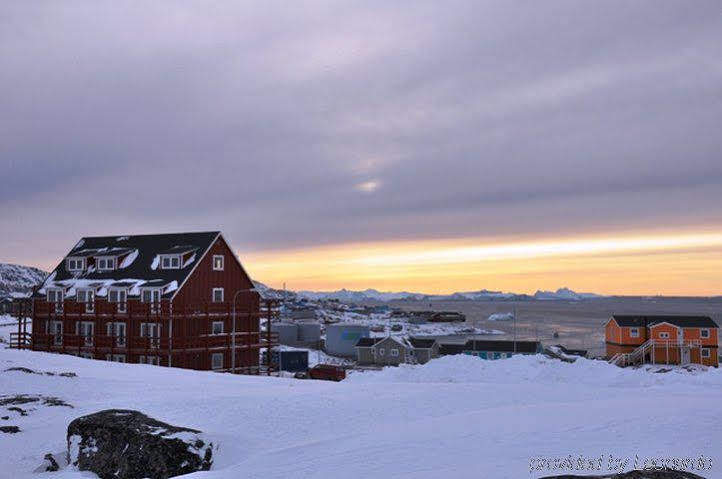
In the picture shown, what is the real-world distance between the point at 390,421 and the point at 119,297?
40045 mm

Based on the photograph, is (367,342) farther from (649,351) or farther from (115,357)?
(115,357)

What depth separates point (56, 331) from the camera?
57906 millimetres

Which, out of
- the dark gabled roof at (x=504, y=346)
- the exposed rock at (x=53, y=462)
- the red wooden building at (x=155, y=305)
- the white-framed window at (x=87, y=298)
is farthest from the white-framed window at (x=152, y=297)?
the dark gabled roof at (x=504, y=346)

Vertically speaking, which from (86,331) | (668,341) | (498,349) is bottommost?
(498,349)

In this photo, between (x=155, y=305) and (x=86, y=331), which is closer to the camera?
(x=155, y=305)

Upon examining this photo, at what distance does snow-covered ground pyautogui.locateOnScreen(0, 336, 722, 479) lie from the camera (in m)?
15.0

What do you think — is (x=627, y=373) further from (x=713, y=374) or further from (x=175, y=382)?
(x=175, y=382)

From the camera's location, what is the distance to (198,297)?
53.2 m

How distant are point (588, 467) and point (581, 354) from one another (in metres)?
88.8

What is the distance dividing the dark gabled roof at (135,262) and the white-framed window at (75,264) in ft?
1.49

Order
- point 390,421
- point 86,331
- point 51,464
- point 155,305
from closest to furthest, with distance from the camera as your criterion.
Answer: point 51,464 < point 390,421 < point 155,305 < point 86,331

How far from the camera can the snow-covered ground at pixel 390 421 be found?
1503 cm

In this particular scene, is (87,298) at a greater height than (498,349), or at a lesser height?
greater

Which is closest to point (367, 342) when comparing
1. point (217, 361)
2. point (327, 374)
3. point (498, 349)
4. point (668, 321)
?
point (498, 349)
